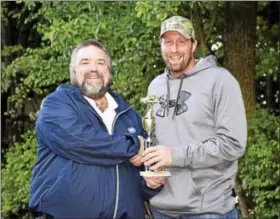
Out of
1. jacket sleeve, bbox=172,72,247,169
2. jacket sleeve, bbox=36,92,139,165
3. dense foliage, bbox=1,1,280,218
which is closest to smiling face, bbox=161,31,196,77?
jacket sleeve, bbox=172,72,247,169

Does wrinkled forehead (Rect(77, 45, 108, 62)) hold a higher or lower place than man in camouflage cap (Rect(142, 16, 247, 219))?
higher

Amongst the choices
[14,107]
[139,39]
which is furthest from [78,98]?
[14,107]

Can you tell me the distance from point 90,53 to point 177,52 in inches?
16.8

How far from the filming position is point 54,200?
325 cm

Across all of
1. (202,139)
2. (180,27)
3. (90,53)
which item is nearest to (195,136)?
(202,139)

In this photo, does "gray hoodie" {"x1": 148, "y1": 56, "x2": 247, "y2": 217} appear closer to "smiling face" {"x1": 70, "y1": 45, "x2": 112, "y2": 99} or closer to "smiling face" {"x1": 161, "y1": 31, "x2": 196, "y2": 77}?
"smiling face" {"x1": 161, "y1": 31, "x2": 196, "y2": 77}

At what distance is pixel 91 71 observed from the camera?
3.44m

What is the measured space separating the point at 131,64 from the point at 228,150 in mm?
3309

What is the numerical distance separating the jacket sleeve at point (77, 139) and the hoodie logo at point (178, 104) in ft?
0.90

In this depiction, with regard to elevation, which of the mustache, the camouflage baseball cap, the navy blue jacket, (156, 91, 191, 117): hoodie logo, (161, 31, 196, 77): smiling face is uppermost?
the camouflage baseball cap

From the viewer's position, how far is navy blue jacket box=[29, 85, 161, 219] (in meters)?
3.23

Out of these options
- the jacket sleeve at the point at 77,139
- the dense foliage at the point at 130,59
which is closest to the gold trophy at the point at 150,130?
the jacket sleeve at the point at 77,139

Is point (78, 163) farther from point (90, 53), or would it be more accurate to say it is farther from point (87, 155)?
point (90, 53)

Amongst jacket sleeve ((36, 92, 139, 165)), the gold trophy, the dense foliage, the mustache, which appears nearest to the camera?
jacket sleeve ((36, 92, 139, 165))
